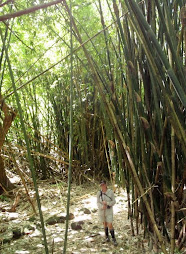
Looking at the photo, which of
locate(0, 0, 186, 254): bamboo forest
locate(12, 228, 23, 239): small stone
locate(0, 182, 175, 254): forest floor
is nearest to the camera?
locate(0, 0, 186, 254): bamboo forest

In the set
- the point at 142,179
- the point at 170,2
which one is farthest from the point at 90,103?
Answer: the point at 170,2

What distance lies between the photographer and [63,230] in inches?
112

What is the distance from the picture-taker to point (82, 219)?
3137 millimetres

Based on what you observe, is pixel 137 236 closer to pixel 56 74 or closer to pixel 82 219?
pixel 82 219

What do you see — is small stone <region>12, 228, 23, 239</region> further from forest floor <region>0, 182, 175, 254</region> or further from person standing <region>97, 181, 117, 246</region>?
person standing <region>97, 181, 117, 246</region>

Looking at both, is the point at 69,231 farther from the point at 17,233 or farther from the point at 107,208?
the point at 107,208

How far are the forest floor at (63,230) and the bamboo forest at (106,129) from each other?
0.04 feet

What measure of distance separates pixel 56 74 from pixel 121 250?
9.95ft

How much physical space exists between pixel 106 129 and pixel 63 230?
1.17 metres

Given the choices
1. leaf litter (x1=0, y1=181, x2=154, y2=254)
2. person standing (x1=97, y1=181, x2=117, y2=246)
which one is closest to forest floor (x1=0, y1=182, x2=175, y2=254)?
leaf litter (x1=0, y1=181, x2=154, y2=254)

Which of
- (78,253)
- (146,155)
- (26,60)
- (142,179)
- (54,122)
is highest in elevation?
(26,60)

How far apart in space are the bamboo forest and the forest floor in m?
0.01

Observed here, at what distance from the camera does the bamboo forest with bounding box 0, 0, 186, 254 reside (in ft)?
4.42

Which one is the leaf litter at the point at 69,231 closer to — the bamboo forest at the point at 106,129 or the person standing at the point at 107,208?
the bamboo forest at the point at 106,129
